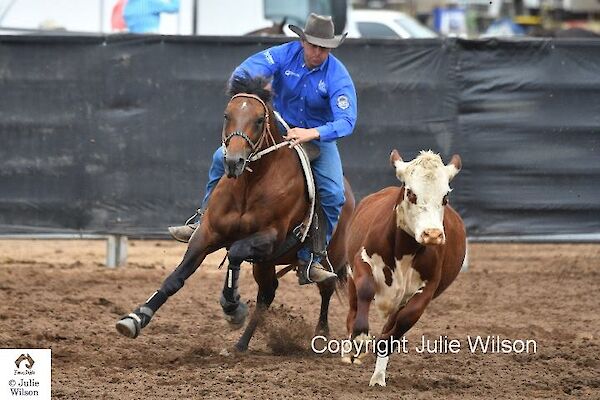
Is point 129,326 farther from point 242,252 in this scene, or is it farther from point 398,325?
point 398,325

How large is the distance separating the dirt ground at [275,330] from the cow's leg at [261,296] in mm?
98

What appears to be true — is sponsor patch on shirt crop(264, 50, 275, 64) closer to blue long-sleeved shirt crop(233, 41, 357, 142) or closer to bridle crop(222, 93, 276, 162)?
blue long-sleeved shirt crop(233, 41, 357, 142)

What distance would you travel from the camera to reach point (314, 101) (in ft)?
26.3

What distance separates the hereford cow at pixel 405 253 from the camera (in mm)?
7043

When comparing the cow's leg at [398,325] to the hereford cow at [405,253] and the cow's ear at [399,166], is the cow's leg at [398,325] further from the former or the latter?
the cow's ear at [399,166]

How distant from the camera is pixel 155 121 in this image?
11445 mm

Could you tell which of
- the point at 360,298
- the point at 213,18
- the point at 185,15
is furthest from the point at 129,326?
the point at 213,18

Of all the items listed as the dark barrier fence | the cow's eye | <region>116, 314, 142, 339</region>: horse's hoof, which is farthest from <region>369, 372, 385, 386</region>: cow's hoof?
the dark barrier fence

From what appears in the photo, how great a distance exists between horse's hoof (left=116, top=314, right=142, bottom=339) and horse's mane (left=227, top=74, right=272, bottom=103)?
1.51 meters

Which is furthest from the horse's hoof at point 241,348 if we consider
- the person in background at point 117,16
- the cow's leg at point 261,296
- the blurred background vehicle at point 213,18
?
the person in background at point 117,16

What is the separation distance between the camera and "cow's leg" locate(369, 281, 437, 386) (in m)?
7.05

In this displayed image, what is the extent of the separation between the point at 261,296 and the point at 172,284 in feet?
4.33

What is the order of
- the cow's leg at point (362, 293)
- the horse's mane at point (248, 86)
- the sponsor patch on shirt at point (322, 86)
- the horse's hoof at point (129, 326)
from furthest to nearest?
the sponsor patch on shirt at point (322, 86)
the horse's mane at point (248, 86)
the cow's leg at point (362, 293)
the horse's hoof at point (129, 326)

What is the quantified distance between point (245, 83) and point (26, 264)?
4.88 meters
